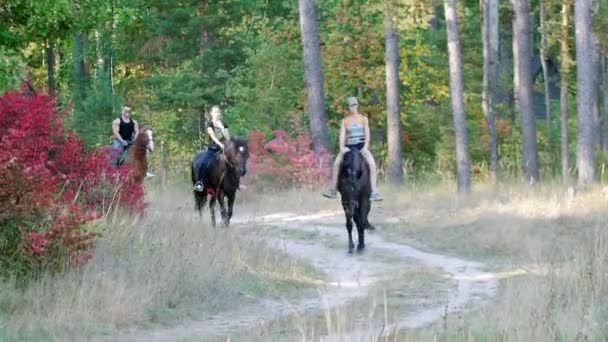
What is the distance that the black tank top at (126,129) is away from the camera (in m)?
23.4

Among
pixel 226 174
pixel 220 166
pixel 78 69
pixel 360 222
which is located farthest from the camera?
pixel 78 69

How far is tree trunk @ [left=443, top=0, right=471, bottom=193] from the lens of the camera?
26719 mm

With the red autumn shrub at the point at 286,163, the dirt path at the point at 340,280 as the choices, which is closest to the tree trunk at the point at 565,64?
the red autumn shrub at the point at 286,163

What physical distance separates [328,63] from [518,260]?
20.0 m

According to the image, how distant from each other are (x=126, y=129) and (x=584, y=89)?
34.7 feet

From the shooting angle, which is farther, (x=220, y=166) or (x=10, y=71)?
(x=220, y=166)

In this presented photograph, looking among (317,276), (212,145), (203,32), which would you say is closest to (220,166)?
(212,145)

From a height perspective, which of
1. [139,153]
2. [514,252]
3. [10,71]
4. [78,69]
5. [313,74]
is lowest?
[514,252]

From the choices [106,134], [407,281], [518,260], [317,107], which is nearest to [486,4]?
[317,107]

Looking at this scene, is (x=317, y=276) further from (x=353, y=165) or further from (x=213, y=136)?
(x=213, y=136)

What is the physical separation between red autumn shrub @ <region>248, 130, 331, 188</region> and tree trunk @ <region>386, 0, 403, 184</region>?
108 inches

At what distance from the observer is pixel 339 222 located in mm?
23625

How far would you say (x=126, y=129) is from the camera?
23531 mm

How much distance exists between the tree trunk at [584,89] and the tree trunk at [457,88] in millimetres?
2932
